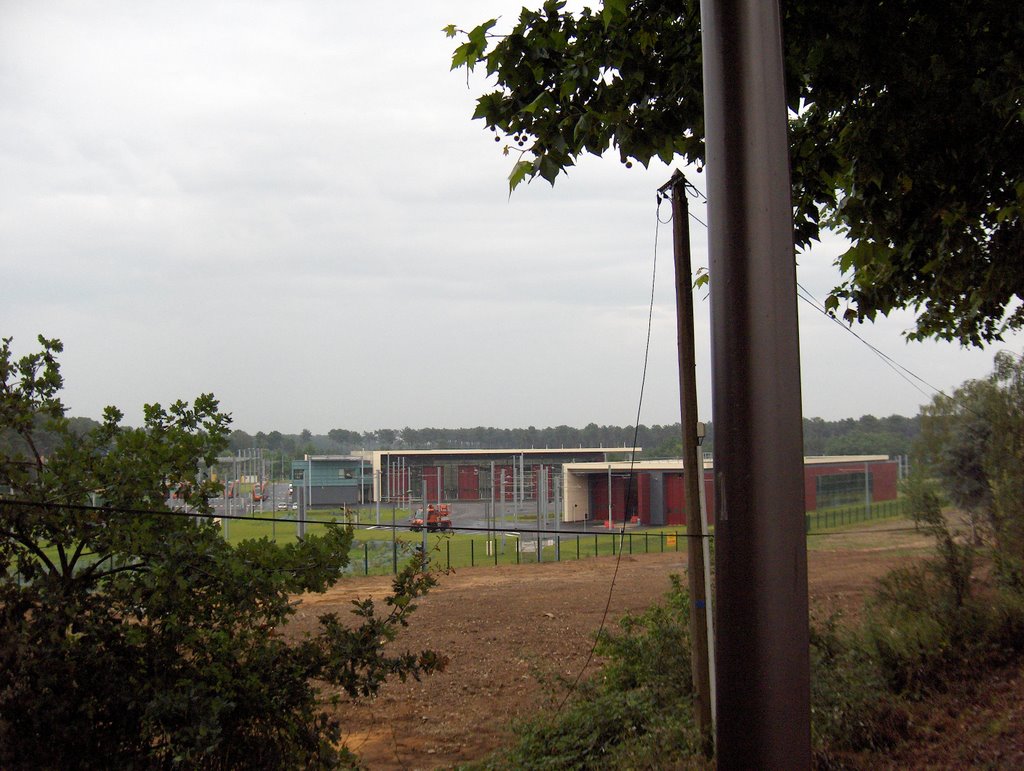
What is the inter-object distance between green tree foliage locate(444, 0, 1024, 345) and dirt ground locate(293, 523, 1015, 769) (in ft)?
11.9

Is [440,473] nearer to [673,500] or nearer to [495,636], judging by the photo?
[673,500]

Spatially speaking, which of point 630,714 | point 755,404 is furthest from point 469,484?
point 755,404

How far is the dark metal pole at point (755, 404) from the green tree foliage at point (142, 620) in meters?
3.59

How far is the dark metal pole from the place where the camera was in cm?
188

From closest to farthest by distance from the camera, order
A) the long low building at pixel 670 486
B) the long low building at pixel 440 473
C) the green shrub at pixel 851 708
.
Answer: the green shrub at pixel 851 708
the long low building at pixel 670 486
the long low building at pixel 440 473

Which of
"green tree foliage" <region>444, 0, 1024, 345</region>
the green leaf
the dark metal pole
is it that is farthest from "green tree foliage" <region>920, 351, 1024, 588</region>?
the dark metal pole

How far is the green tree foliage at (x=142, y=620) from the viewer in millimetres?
4625

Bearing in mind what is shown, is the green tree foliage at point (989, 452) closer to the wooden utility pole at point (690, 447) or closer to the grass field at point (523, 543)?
the grass field at point (523, 543)

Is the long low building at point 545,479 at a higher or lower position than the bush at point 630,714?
higher

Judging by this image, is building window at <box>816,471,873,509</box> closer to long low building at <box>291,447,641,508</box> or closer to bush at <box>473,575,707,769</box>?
bush at <box>473,575,707,769</box>

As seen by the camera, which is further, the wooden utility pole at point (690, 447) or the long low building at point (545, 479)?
the long low building at point (545, 479)

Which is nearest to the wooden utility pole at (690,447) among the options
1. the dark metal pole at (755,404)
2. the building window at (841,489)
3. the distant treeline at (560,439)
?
the distant treeline at (560,439)

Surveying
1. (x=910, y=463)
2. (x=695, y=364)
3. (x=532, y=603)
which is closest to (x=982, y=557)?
(x=910, y=463)

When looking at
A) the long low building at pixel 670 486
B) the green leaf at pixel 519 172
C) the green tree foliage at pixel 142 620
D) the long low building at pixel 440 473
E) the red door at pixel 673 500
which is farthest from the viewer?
the long low building at pixel 440 473
